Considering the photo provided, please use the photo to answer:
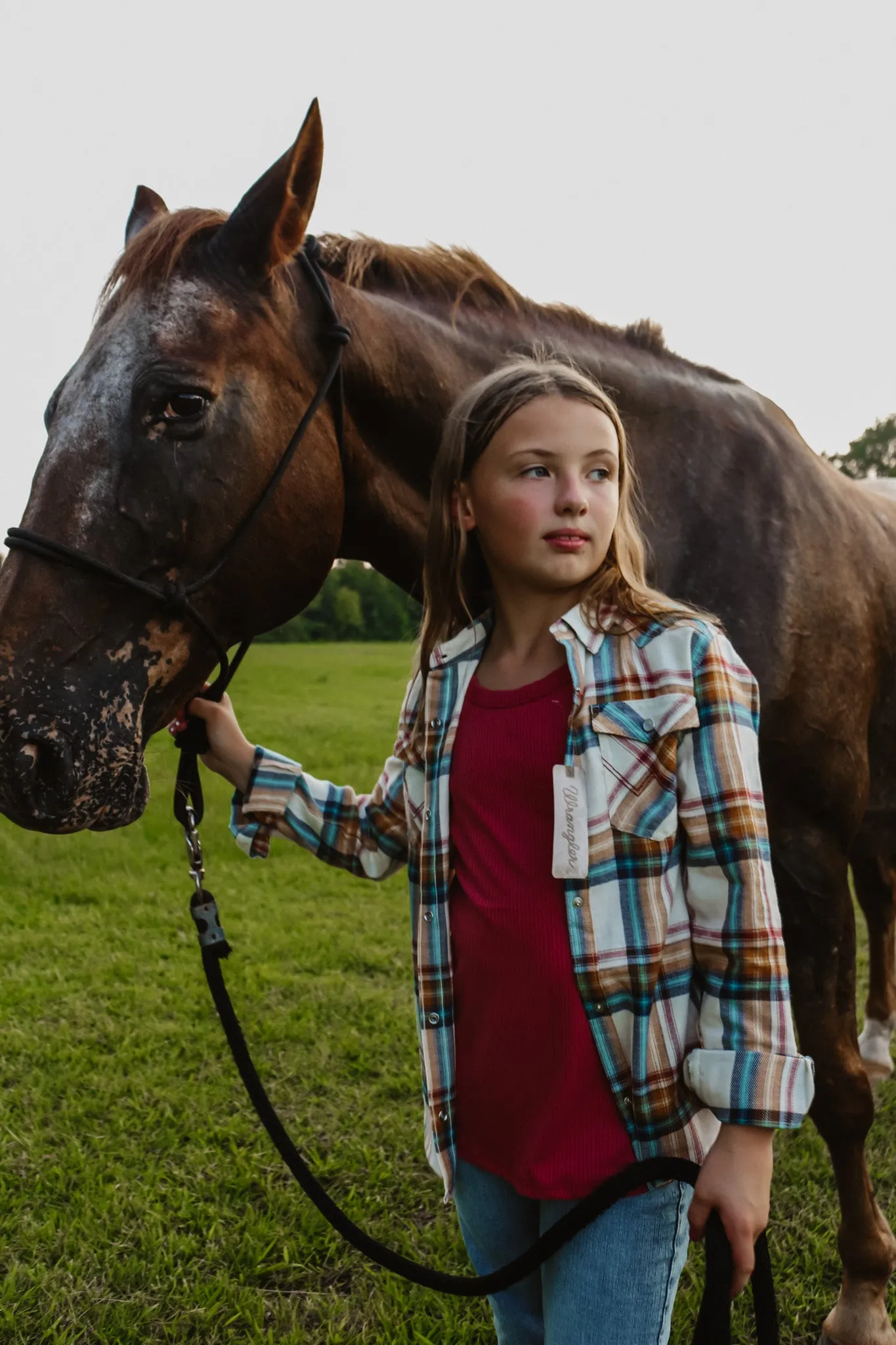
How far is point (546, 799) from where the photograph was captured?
1417 millimetres

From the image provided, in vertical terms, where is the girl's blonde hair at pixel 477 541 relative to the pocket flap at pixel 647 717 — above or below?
above

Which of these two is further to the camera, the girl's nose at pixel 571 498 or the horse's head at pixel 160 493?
the horse's head at pixel 160 493

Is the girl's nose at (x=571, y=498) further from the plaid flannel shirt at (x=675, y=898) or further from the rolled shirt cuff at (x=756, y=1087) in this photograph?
the rolled shirt cuff at (x=756, y=1087)

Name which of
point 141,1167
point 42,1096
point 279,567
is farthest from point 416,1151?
point 279,567

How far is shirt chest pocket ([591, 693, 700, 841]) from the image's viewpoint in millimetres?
1328

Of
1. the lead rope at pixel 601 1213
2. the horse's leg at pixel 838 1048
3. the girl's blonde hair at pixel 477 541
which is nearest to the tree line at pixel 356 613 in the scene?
the horse's leg at pixel 838 1048

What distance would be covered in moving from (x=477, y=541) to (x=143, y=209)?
56.4 inches

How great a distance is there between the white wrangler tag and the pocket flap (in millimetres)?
83

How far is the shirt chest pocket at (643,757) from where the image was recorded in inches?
52.3

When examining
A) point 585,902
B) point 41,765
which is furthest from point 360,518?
point 585,902

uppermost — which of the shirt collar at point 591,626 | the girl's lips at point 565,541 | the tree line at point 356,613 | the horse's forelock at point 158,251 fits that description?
the tree line at point 356,613

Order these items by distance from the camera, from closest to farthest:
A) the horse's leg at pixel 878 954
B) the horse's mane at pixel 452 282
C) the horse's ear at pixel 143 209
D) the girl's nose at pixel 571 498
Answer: the girl's nose at pixel 571 498, the horse's mane at pixel 452 282, the horse's ear at pixel 143 209, the horse's leg at pixel 878 954

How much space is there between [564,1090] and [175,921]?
188 inches

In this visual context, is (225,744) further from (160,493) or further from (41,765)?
(160,493)
